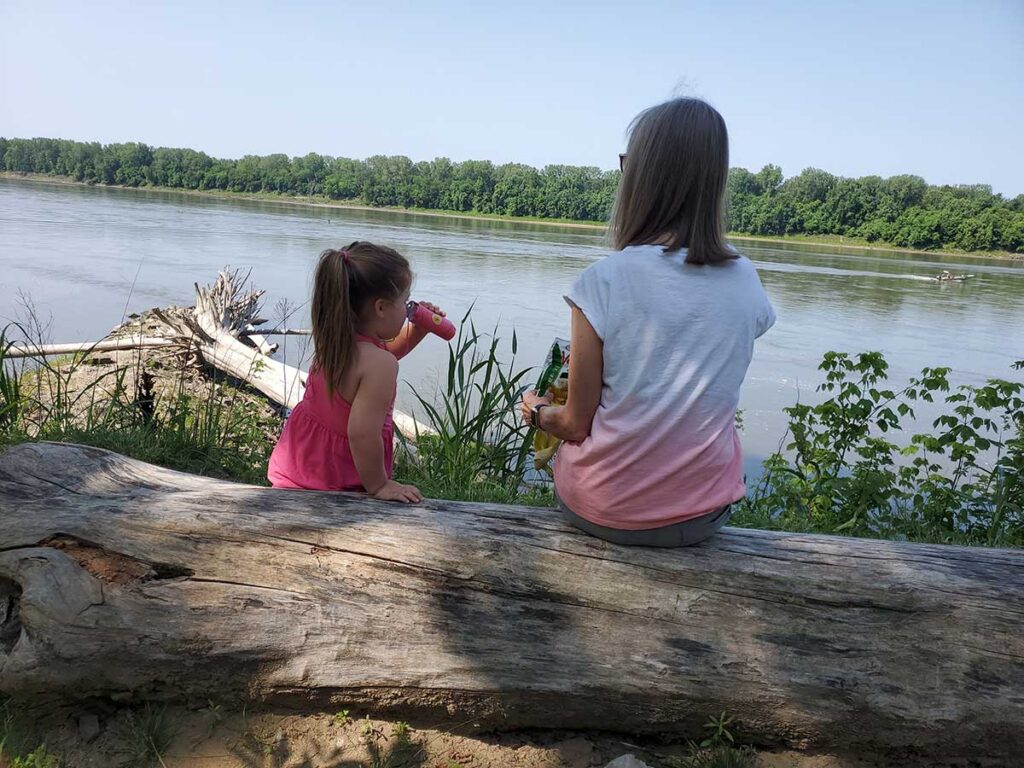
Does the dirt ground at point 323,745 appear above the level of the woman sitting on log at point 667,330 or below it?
below

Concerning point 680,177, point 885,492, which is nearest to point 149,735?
point 680,177

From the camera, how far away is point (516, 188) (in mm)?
63688

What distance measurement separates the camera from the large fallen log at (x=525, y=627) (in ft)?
6.61

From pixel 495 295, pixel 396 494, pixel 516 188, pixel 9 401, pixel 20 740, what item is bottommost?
pixel 20 740

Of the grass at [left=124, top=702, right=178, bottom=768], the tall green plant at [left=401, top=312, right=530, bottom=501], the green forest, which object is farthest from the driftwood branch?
the green forest

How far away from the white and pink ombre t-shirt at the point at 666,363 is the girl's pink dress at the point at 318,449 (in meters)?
0.86

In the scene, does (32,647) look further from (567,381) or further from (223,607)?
(567,381)

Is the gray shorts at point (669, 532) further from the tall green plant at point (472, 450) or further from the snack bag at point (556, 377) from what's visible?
the tall green plant at point (472, 450)

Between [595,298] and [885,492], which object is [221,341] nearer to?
[885,492]

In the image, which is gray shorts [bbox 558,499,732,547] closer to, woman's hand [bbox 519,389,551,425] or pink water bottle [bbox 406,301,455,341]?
woman's hand [bbox 519,389,551,425]

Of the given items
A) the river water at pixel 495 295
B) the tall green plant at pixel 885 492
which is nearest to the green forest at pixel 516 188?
the river water at pixel 495 295

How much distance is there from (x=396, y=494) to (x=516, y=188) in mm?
63485

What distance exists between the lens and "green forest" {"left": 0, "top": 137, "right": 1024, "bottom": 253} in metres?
51.5

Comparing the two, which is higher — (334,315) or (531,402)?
(334,315)
